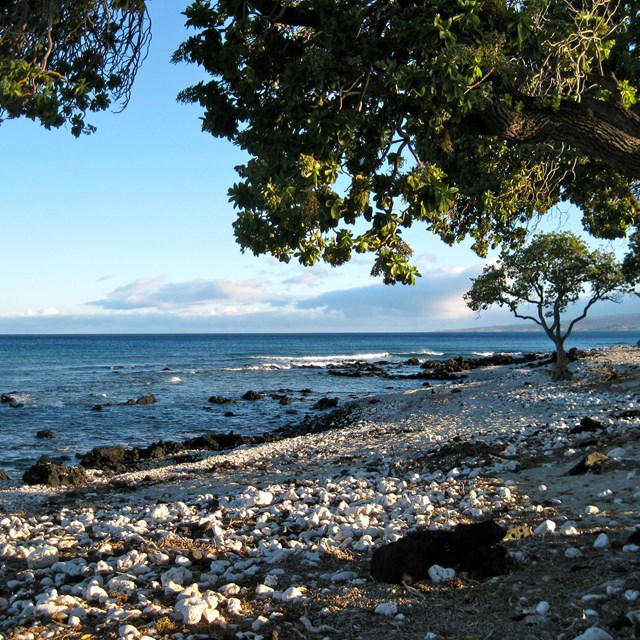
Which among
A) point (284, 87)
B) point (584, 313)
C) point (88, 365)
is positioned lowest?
point (88, 365)

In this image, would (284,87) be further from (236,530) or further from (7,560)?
(7,560)

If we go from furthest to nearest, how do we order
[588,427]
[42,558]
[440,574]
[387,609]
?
[588,427] → [42,558] → [440,574] → [387,609]

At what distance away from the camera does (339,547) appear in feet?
24.4

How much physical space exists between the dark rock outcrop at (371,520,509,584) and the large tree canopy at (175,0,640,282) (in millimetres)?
2888

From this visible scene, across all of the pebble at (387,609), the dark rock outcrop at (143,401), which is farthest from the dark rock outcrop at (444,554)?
the dark rock outcrop at (143,401)

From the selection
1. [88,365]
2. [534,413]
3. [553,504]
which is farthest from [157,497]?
[88,365]

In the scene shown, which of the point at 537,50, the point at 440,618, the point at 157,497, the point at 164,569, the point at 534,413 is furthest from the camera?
the point at 534,413

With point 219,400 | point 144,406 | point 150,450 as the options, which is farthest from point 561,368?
point 144,406

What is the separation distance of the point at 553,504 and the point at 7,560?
297 inches

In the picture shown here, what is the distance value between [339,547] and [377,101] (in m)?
5.63

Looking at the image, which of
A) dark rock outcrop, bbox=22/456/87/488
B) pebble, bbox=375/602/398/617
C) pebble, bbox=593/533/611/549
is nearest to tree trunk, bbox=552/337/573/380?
dark rock outcrop, bbox=22/456/87/488

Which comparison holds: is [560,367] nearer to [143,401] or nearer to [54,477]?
[54,477]

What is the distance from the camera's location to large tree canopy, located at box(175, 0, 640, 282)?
634 cm

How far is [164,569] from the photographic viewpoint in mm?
7020
